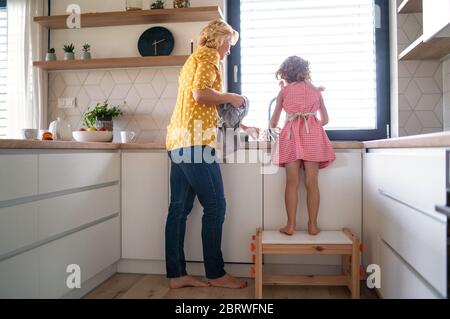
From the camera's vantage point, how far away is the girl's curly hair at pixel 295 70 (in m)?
2.03

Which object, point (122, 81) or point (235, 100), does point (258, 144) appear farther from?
point (122, 81)

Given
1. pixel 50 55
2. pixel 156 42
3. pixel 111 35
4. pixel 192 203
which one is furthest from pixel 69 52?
pixel 192 203

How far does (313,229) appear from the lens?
6.61 ft

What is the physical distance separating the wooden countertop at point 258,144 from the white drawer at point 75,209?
0.23 meters

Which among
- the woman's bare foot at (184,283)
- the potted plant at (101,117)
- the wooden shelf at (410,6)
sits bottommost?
the woman's bare foot at (184,283)

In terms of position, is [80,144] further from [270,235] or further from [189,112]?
[270,235]

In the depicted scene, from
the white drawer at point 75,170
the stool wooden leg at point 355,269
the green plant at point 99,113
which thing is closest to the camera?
the white drawer at point 75,170

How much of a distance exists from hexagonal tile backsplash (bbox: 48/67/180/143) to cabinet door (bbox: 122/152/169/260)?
0.51m

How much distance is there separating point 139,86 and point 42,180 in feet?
4.49

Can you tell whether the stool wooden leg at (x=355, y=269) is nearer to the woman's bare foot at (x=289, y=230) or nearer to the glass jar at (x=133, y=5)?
the woman's bare foot at (x=289, y=230)

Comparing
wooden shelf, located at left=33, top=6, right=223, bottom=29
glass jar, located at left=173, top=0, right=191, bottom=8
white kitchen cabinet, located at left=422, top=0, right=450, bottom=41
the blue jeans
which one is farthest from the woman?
white kitchen cabinet, located at left=422, top=0, right=450, bottom=41

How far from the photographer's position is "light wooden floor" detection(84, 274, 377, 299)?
1.95 metres

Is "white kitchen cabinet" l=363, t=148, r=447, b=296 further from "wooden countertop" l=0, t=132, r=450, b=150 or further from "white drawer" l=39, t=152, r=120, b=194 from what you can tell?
"white drawer" l=39, t=152, r=120, b=194

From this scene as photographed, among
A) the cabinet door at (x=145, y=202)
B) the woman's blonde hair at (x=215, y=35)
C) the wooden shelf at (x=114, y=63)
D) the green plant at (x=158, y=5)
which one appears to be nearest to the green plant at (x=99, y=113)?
the wooden shelf at (x=114, y=63)
